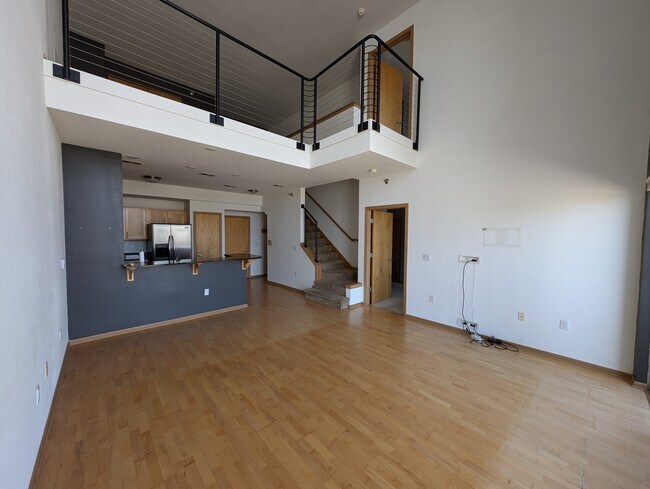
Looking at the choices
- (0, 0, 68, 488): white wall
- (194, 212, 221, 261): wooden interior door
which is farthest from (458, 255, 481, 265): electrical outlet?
(194, 212, 221, 261): wooden interior door

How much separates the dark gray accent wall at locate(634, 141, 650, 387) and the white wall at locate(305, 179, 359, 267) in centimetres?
483

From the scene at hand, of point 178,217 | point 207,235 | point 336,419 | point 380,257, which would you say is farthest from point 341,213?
point 336,419

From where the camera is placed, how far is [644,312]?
260cm

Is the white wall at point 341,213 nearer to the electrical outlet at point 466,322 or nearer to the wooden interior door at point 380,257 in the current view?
the wooden interior door at point 380,257

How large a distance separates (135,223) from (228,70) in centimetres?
417

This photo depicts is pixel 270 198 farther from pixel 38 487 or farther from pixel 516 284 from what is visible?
pixel 38 487

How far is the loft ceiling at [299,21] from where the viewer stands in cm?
435

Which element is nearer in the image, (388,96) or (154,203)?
(388,96)

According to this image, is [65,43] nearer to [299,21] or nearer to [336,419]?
[299,21]

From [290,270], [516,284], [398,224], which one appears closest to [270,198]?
[290,270]

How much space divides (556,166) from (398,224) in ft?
15.8

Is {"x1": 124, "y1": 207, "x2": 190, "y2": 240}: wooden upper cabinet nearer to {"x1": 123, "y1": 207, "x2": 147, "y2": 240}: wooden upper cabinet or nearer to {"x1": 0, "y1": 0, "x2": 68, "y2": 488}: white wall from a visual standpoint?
{"x1": 123, "y1": 207, "x2": 147, "y2": 240}: wooden upper cabinet

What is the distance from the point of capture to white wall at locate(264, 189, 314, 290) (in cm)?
650

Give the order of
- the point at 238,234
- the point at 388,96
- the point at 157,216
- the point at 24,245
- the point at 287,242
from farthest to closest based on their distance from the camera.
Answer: the point at 238,234 < the point at 287,242 < the point at 157,216 < the point at 388,96 < the point at 24,245
